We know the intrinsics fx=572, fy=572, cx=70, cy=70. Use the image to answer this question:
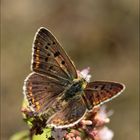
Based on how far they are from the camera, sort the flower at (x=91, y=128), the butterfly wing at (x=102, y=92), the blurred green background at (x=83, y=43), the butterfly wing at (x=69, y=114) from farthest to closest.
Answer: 1. the blurred green background at (x=83, y=43)
2. the flower at (x=91, y=128)
3. the butterfly wing at (x=102, y=92)
4. the butterfly wing at (x=69, y=114)

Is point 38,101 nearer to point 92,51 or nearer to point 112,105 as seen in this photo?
point 112,105

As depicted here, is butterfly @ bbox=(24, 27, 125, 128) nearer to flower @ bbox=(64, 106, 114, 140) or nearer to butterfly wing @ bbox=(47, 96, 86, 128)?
butterfly wing @ bbox=(47, 96, 86, 128)

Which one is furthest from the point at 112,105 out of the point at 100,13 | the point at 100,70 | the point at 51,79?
the point at 51,79

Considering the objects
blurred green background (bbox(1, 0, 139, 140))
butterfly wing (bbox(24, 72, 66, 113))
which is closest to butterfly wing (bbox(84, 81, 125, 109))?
butterfly wing (bbox(24, 72, 66, 113))

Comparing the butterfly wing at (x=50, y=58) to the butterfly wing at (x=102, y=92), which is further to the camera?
the butterfly wing at (x=50, y=58)

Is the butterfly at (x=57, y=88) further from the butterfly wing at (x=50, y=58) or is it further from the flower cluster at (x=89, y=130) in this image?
the flower cluster at (x=89, y=130)

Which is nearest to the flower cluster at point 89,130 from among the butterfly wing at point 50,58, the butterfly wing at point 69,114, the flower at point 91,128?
the flower at point 91,128

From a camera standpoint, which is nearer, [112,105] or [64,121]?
[64,121]
